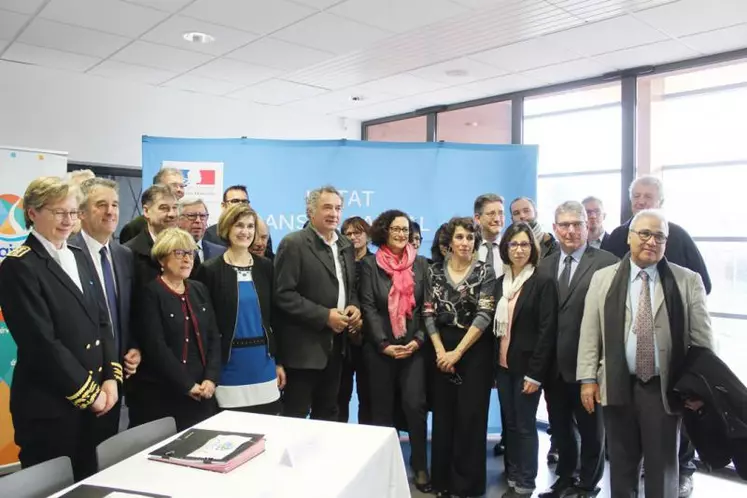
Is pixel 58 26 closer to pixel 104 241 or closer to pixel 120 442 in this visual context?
pixel 104 241

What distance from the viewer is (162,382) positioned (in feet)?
8.31

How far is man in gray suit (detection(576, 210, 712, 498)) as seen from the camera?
2.48m

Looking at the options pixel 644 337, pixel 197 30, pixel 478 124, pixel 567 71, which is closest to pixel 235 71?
pixel 197 30

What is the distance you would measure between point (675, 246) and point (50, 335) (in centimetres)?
310

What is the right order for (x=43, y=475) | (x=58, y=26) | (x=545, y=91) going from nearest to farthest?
(x=43, y=475)
(x=58, y=26)
(x=545, y=91)

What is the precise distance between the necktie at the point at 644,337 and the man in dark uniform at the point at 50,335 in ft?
7.10

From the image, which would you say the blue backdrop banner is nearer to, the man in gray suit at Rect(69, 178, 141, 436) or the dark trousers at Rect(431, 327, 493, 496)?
the dark trousers at Rect(431, 327, 493, 496)

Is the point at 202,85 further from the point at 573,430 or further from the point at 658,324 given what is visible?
the point at 658,324

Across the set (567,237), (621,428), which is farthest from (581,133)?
(621,428)

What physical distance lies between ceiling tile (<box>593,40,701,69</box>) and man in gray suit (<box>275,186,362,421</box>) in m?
2.54

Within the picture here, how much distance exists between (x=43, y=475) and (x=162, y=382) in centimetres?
92

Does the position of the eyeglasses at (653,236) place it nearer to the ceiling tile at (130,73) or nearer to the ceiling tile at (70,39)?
the ceiling tile at (70,39)

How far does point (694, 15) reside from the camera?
3.51 metres

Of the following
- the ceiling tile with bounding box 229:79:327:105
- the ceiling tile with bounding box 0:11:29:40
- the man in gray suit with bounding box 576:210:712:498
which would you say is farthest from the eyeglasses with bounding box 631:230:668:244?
the ceiling tile with bounding box 0:11:29:40
